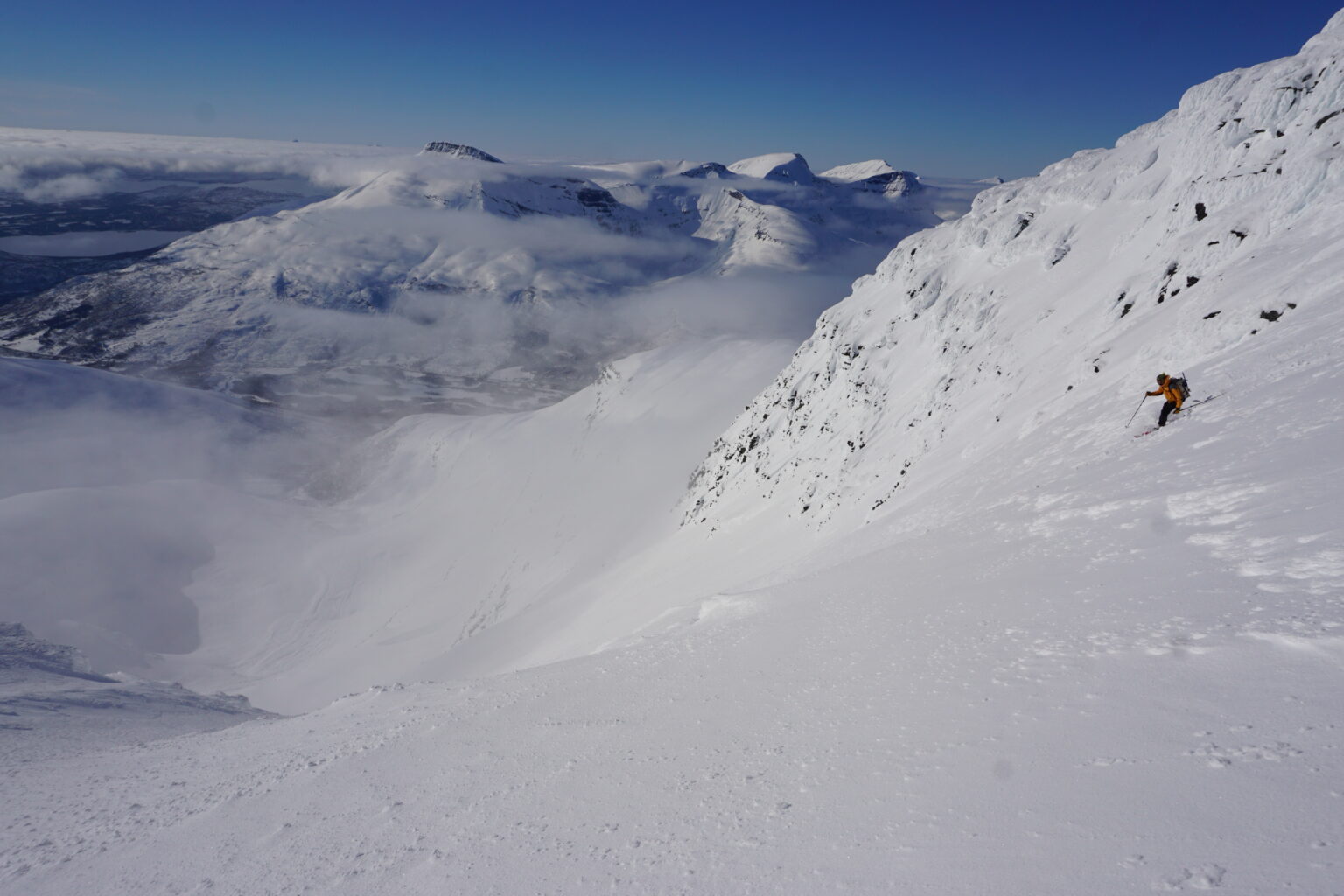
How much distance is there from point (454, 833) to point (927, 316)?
142 ft

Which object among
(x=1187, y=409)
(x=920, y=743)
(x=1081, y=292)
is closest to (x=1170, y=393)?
(x=1187, y=409)

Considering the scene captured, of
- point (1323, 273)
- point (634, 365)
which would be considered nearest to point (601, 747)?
point (1323, 273)

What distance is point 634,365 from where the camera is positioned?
120 m

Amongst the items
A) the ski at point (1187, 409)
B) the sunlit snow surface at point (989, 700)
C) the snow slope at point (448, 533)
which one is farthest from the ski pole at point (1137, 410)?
the snow slope at point (448, 533)

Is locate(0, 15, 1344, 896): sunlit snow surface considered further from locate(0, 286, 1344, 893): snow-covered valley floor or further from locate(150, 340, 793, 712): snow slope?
locate(150, 340, 793, 712): snow slope

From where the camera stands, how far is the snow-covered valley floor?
4.92 meters

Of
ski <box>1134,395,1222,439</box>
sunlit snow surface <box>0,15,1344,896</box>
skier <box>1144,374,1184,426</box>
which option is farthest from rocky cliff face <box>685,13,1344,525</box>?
skier <box>1144,374,1184,426</box>

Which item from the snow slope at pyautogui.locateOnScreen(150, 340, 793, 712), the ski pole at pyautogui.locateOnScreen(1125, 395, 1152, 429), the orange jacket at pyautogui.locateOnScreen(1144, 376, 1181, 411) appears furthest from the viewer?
the snow slope at pyautogui.locateOnScreen(150, 340, 793, 712)

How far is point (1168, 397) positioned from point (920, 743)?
11217 millimetres

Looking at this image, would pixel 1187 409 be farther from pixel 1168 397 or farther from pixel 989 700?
pixel 989 700

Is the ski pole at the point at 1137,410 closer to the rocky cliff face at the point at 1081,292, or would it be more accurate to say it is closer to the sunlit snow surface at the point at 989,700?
the rocky cliff face at the point at 1081,292

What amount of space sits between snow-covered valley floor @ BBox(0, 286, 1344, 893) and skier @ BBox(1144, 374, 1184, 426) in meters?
0.60

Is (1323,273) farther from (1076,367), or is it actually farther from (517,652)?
(517,652)

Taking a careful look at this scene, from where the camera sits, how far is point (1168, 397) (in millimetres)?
13609
